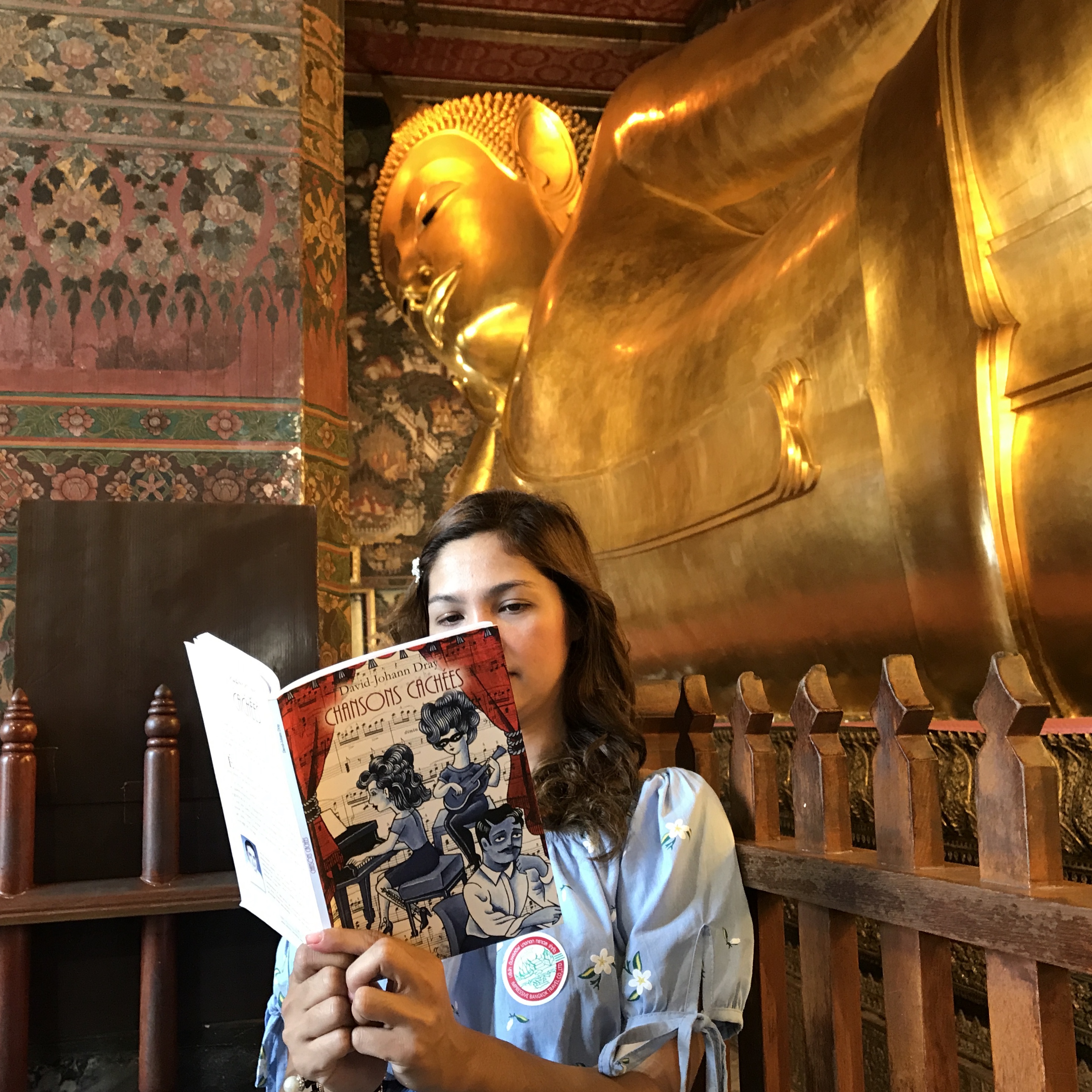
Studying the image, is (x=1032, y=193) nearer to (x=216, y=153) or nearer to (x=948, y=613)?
(x=948, y=613)

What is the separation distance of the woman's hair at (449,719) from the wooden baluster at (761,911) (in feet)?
1.55

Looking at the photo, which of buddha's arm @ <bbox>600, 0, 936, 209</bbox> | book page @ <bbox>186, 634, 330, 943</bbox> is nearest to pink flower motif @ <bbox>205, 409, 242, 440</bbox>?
book page @ <bbox>186, 634, 330, 943</bbox>

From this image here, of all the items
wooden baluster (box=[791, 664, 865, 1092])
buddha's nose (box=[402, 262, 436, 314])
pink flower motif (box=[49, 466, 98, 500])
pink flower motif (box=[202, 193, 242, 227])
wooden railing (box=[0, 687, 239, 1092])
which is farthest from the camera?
buddha's nose (box=[402, 262, 436, 314])

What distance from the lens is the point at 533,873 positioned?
0.82 metres

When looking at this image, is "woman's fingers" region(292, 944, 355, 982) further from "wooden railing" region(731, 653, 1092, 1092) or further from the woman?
"wooden railing" region(731, 653, 1092, 1092)

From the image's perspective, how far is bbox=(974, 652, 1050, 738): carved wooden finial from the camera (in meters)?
0.81

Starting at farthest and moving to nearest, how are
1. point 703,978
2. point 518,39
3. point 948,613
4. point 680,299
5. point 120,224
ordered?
point 518,39, point 680,299, point 120,224, point 948,613, point 703,978

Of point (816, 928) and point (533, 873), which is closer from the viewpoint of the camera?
point (533, 873)

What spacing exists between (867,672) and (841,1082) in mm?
991

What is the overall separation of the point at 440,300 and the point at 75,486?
203cm

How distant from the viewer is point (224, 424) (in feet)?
6.14

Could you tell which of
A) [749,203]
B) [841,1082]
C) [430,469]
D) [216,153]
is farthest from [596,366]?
[841,1082]

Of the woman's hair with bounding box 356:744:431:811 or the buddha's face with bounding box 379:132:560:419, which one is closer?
the woman's hair with bounding box 356:744:431:811

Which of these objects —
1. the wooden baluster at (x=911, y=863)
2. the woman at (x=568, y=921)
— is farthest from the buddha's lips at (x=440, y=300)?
the wooden baluster at (x=911, y=863)
